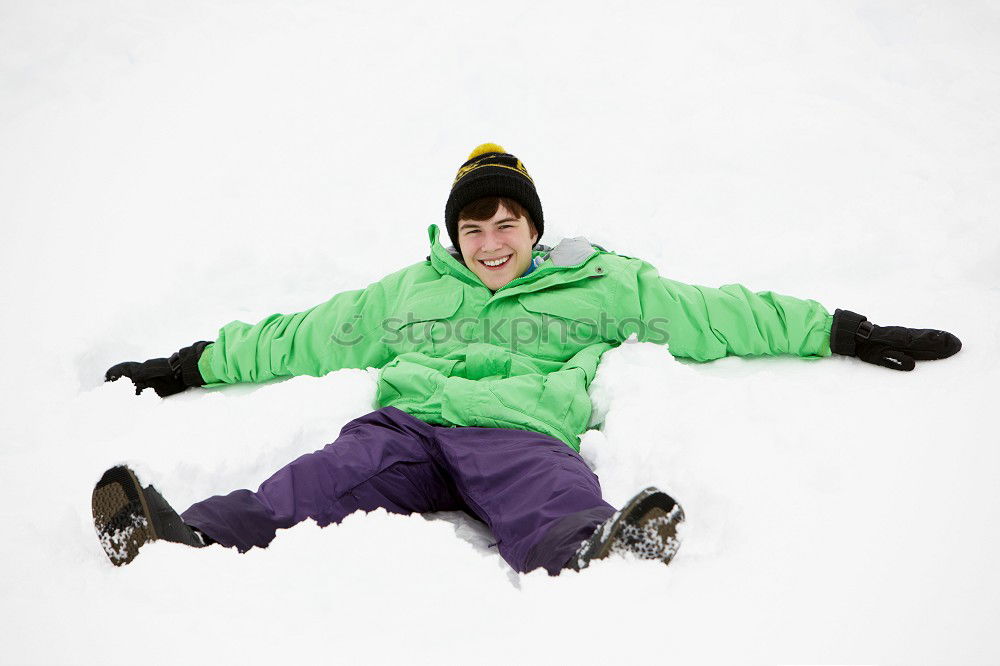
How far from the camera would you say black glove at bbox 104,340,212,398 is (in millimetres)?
2236

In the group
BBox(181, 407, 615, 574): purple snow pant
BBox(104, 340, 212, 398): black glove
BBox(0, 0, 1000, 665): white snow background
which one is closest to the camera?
BBox(0, 0, 1000, 665): white snow background

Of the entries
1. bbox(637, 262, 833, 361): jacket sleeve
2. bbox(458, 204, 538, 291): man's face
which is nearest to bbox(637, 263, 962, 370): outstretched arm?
bbox(637, 262, 833, 361): jacket sleeve

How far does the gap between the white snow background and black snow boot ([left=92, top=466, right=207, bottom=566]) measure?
0.05m

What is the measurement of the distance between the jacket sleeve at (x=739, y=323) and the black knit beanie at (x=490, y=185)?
16.6 inches

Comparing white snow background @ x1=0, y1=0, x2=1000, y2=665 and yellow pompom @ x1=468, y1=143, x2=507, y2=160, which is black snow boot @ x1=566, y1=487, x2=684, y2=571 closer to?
white snow background @ x1=0, y1=0, x2=1000, y2=665

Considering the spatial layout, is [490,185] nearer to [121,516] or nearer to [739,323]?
[739,323]

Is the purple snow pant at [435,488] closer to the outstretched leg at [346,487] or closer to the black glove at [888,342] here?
the outstretched leg at [346,487]

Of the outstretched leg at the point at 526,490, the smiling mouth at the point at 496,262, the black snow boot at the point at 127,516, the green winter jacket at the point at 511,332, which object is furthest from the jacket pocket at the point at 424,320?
the black snow boot at the point at 127,516

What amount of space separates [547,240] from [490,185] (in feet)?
1.50

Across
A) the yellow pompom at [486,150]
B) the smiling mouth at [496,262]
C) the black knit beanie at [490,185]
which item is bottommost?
the smiling mouth at [496,262]

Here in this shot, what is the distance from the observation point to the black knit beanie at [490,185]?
2135mm

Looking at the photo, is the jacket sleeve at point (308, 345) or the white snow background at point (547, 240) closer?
the white snow background at point (547, 240)

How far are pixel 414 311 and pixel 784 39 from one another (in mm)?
3390

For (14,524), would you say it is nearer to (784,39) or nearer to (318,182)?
(318,182)
